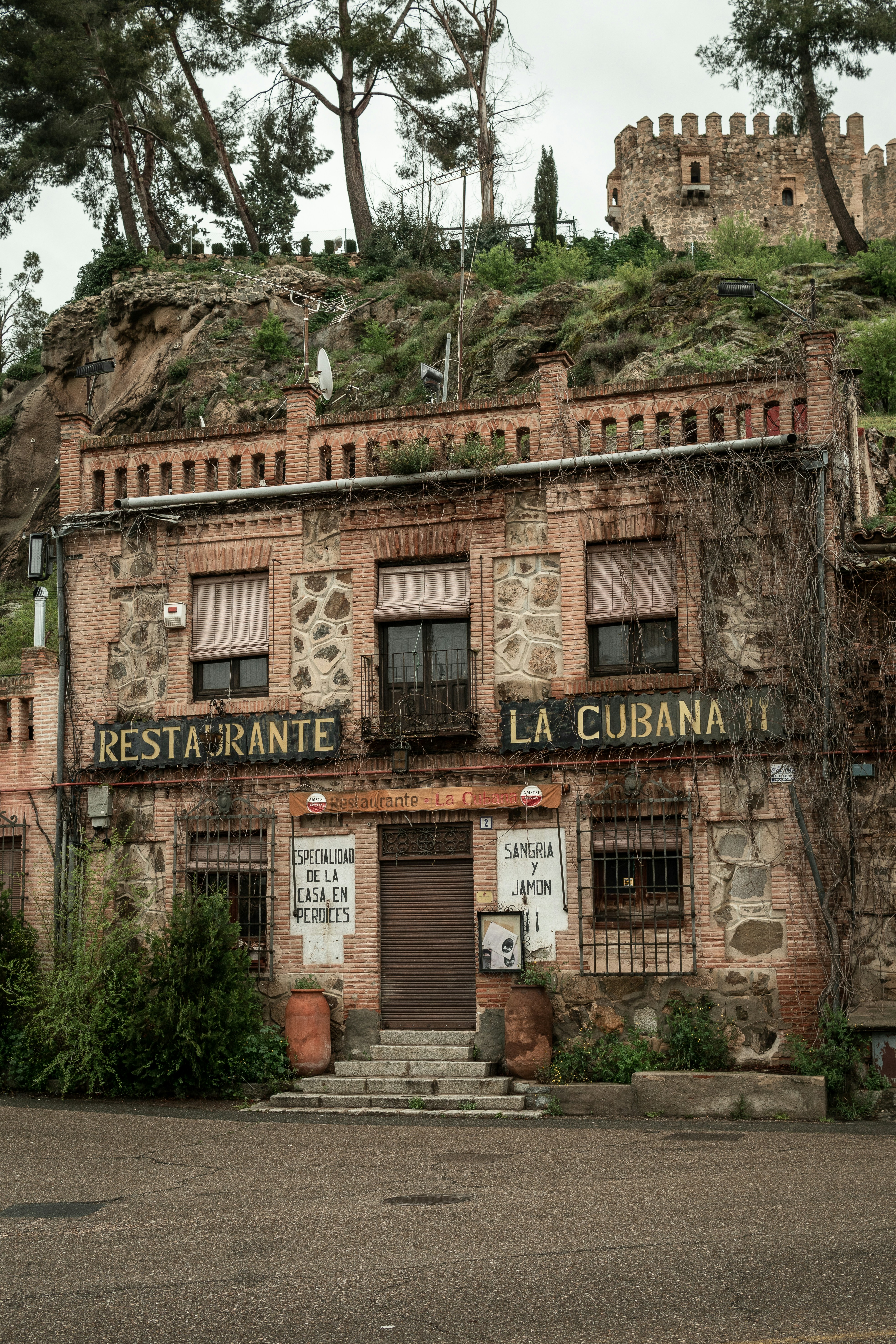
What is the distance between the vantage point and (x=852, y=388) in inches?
624

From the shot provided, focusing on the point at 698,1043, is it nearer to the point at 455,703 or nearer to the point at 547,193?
the point at 455,703

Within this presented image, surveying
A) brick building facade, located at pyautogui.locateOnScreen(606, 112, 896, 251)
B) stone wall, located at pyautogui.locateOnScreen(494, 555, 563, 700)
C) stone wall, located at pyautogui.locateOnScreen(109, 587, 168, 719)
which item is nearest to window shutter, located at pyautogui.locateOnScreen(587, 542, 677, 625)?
stone wall, located at pyautogui.locateOnScreen(494, 555, 563, 700)

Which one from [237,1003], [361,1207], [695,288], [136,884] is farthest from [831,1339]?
[695,288]

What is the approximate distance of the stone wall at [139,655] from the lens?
55.7ft

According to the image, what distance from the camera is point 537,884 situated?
15.2 meters

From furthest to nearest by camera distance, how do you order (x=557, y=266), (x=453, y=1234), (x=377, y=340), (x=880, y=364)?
(x=557, y=266), (x=377, y=340), (x=880, y=364), (x=453, y=1234)

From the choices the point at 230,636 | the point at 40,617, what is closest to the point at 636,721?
the point at 230,636

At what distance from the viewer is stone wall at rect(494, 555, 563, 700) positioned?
612 inches

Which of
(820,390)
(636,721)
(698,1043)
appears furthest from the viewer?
(636,721)

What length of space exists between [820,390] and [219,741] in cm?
797

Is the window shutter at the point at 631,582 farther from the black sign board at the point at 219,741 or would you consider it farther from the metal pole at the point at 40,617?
the metal pole at the point at 40,617

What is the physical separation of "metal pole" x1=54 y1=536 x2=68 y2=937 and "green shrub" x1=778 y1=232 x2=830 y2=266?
2151cm

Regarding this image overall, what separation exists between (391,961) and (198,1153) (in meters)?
4.20

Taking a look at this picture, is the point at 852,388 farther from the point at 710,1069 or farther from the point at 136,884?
the point at 136,884
